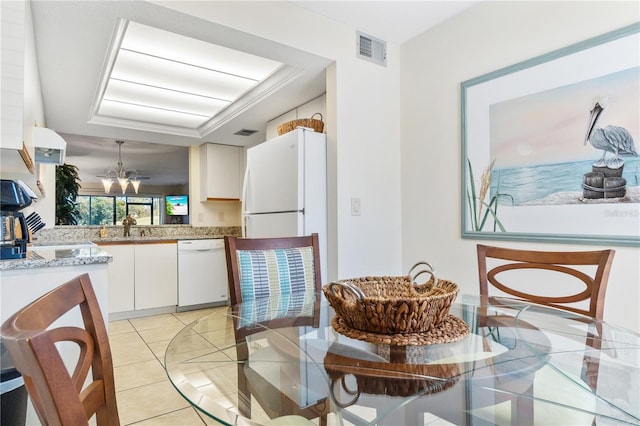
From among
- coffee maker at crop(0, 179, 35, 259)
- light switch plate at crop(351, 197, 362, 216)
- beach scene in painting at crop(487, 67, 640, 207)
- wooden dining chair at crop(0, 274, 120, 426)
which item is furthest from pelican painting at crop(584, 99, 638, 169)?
coffee maker at crop(0, 179, 35, 259)

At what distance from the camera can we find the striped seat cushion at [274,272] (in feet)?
5.41

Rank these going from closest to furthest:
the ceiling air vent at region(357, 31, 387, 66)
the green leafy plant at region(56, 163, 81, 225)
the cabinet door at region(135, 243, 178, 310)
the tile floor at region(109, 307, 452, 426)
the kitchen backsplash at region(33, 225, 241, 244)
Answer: the tile floor at region(109, 307, 452, 426) → the ceiling air vent at region(357, 31, 387, 66) → the kitchen backsplash at region(33, 225, 241, 244) → the cabinet door at region(135, 243, 178, 310) → the green leafy plant at region(56, 163, 81, 225)

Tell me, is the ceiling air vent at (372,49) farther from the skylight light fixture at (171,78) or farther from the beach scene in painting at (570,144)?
the beach scene in painting at (570,144)

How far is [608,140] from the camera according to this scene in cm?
174

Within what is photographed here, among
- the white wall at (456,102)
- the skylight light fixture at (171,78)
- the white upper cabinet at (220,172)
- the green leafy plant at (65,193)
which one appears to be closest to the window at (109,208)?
the green leafy plant at (65,193)

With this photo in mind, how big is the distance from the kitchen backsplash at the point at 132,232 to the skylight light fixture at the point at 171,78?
1.32 metres

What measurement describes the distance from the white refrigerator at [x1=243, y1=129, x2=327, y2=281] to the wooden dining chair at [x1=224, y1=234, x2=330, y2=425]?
702 mm

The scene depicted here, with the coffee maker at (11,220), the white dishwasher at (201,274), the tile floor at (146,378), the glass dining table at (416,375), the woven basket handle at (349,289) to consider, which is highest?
the coffee maker at (11,220)

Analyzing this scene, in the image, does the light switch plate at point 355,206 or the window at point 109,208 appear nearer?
the light switch plate at point 355,206

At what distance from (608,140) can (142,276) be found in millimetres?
4331

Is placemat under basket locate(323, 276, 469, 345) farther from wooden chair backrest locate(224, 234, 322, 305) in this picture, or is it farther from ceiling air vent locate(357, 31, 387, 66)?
ceiling air vent locate(357, 31, 387, 66)

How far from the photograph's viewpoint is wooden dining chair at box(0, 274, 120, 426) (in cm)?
45

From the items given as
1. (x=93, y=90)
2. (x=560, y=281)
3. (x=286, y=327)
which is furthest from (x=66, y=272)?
(x=560, y=281)

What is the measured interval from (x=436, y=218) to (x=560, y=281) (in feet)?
2.87
